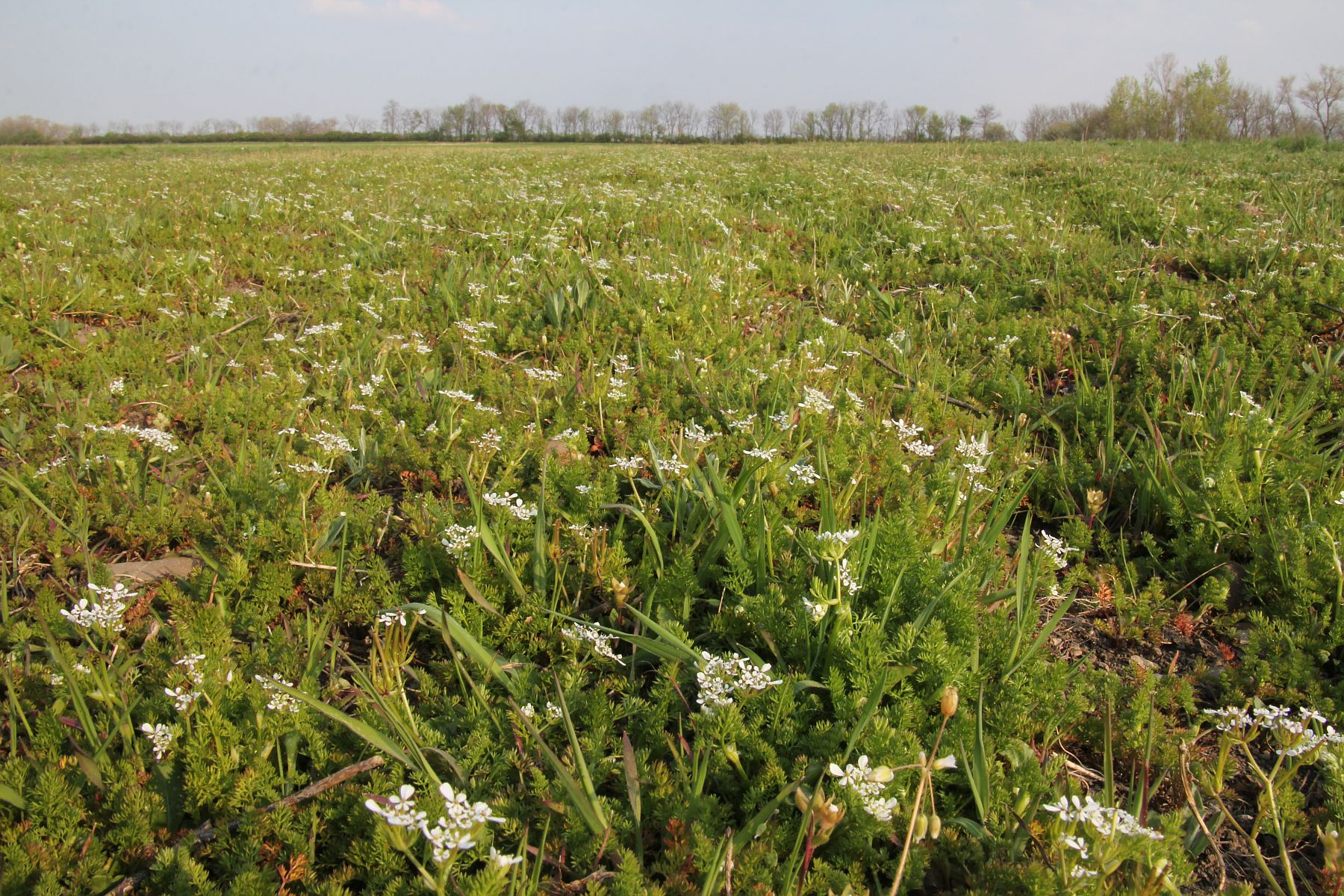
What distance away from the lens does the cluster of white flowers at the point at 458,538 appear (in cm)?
279

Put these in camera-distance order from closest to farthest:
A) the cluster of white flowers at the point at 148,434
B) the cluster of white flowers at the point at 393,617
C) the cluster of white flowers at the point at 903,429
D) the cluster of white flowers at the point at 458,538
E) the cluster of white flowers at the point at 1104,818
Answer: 1. the cluster of white flowers at the point at 1104,818
2. the cluster of white flowers at the point at 393,617
3. the cluster of white flowers at the point at 458,538
4. the cluster of white flowers at the point at 148,434
5. the cluster of white flowers at the point at 903,429

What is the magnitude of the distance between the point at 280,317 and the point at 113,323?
3.76 feet

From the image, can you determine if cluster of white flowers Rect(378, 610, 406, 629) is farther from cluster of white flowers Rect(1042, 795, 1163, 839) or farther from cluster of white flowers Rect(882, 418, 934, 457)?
cluster of white flowers Rect(882, 418, 934, 457)

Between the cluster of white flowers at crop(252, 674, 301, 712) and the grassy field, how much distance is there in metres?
0.02

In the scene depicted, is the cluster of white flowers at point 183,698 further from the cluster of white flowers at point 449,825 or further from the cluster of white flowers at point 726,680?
the cluster of white flowers at point 726,680

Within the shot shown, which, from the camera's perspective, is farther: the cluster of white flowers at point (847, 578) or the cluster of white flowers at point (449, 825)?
the cluster of white flowers at point (847, 578)

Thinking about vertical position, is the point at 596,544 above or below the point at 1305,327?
below

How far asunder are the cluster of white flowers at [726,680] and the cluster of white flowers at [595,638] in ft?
1.18

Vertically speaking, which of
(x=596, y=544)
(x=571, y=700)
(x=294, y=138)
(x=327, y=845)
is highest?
(x=294, y=138)

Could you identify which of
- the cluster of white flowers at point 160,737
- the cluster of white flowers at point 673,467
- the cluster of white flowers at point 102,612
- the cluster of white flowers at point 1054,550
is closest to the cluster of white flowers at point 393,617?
the cluster of white flowers at point 160,737

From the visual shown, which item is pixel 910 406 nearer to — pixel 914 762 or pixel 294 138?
pixel 914 762

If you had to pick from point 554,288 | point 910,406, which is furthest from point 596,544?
point 554,288

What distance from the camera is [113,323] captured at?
220 inches

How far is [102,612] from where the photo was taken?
2355 mm
